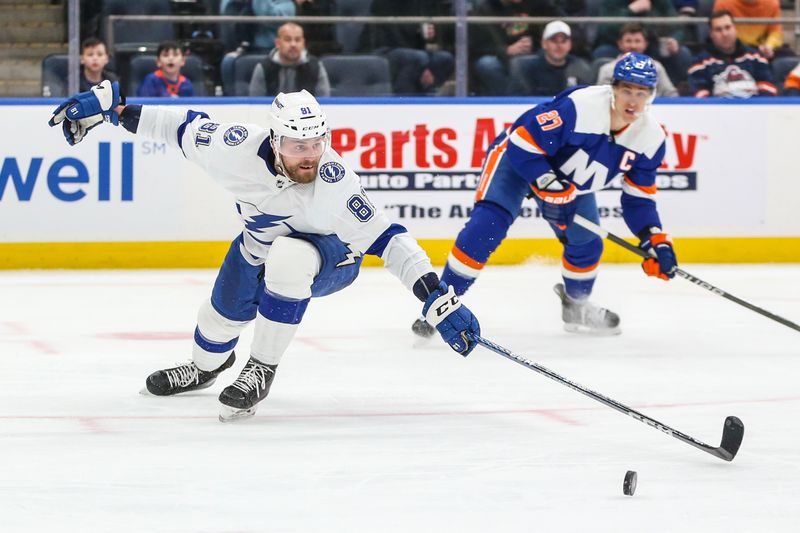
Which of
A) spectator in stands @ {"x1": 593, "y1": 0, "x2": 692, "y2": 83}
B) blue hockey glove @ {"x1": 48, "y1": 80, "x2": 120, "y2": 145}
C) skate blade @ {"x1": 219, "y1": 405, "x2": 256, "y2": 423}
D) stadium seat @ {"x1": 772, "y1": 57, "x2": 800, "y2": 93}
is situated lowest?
skate blade @ {"x1": 219, "y1": 405, "x2": 256, "y2": 423}

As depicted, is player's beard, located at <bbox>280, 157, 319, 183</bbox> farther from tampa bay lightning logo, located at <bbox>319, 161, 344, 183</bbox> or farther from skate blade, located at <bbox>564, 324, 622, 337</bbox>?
skate blade, located at <bbox>564, 324, 622, 337</bbox>

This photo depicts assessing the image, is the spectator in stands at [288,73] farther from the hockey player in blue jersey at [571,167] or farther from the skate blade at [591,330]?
the skate blade at [591,330]

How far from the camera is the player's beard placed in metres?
3.37

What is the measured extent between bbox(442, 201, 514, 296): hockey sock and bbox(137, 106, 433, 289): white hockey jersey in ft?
4.46

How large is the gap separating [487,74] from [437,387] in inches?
142

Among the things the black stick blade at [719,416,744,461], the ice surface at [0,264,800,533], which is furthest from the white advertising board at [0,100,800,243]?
the black stick blade at [719,416,744,461]

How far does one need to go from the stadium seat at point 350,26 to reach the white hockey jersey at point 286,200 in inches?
146

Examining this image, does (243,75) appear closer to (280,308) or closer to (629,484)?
(280,308)

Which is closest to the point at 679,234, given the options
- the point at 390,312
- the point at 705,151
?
the point at 705,151

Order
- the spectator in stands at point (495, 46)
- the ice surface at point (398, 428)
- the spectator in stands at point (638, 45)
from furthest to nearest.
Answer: the spectator in stands at point (638, 45) < the spectator in stands at point (495, 46) < the ice surface at point (398, 428)

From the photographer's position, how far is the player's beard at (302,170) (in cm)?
337

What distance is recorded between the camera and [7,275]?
6.80 metres

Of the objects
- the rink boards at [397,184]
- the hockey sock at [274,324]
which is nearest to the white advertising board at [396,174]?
the rink boards at [397,184]

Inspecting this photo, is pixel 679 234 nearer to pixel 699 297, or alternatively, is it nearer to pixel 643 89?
pixel 699 297
